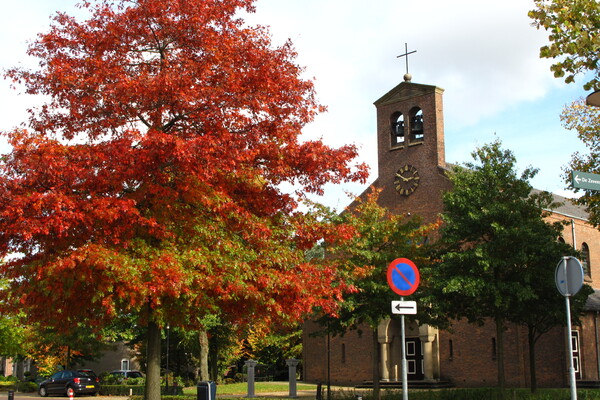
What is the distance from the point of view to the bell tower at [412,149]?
33.0 metres

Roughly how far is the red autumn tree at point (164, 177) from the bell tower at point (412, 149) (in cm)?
1936

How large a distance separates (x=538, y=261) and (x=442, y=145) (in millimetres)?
12729

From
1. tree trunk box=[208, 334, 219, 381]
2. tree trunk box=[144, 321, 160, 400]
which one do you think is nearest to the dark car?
tree trunk box=[208, 334, 219, 381]

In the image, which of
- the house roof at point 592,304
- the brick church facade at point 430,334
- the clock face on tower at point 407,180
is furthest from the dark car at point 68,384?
the house roof at point 592,304

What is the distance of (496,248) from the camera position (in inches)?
842

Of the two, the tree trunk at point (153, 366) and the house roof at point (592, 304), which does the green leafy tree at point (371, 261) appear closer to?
the tree trunk at point (153, 366)

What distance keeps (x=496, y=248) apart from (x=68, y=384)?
82.3 ft

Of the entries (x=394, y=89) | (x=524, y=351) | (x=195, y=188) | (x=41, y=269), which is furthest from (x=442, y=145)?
(x=41, y=269)

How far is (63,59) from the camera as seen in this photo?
43.4ft

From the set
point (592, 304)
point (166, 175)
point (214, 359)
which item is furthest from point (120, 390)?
point (166, 175)

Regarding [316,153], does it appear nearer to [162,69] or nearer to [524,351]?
[162,69]

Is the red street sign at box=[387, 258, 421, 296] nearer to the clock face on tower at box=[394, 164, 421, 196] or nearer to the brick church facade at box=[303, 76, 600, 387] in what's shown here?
the brick church facade at box=[303, 76, 600, 387]

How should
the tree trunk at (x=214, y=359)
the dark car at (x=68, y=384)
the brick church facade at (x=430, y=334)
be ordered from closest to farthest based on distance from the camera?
1. the brick church facade at (x=430, y=334)
2. the dark car at (x=68, y=384)
3. the tree trunk at (x=214, y=359)

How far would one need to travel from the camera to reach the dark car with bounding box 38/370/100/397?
3491 centimetres
